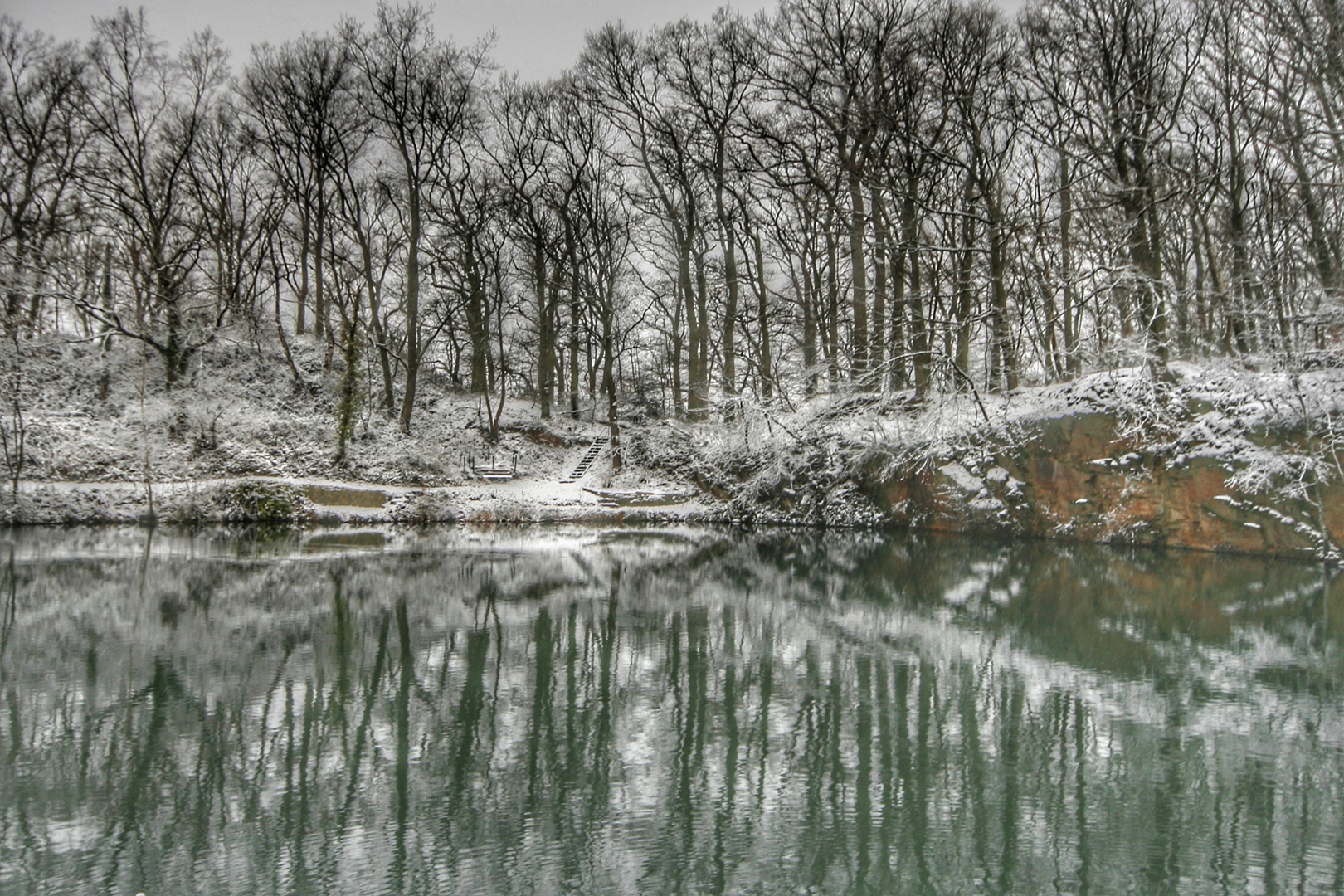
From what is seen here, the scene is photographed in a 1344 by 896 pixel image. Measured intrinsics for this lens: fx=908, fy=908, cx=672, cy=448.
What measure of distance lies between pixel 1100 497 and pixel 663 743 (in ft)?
51.6

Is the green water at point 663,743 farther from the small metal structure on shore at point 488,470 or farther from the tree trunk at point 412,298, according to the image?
the tree trunk at point 412,298

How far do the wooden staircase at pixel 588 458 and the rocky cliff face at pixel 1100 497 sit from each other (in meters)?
10.6

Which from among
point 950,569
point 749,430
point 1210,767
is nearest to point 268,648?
point 1210,767

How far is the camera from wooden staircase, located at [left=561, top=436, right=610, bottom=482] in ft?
97.9

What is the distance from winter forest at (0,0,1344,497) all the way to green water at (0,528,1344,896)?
382 inches

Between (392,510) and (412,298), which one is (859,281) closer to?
(392,510)

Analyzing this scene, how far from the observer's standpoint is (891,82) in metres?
21.7

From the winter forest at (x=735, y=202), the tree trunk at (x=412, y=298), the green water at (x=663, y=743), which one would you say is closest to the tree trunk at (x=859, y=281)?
the winter forest at (x=735, y=202)

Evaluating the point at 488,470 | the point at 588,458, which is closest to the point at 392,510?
the point at 488,470

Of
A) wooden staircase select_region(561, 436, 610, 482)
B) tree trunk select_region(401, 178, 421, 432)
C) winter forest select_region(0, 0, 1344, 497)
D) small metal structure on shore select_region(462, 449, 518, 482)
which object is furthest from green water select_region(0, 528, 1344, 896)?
wooden staircase select_region(561, 436, 610, 482)

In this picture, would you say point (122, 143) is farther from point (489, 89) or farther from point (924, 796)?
point (924, 796)

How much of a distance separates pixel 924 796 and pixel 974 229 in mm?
19831

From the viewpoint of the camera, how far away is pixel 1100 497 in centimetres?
1864

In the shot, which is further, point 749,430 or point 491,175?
point 491,175
